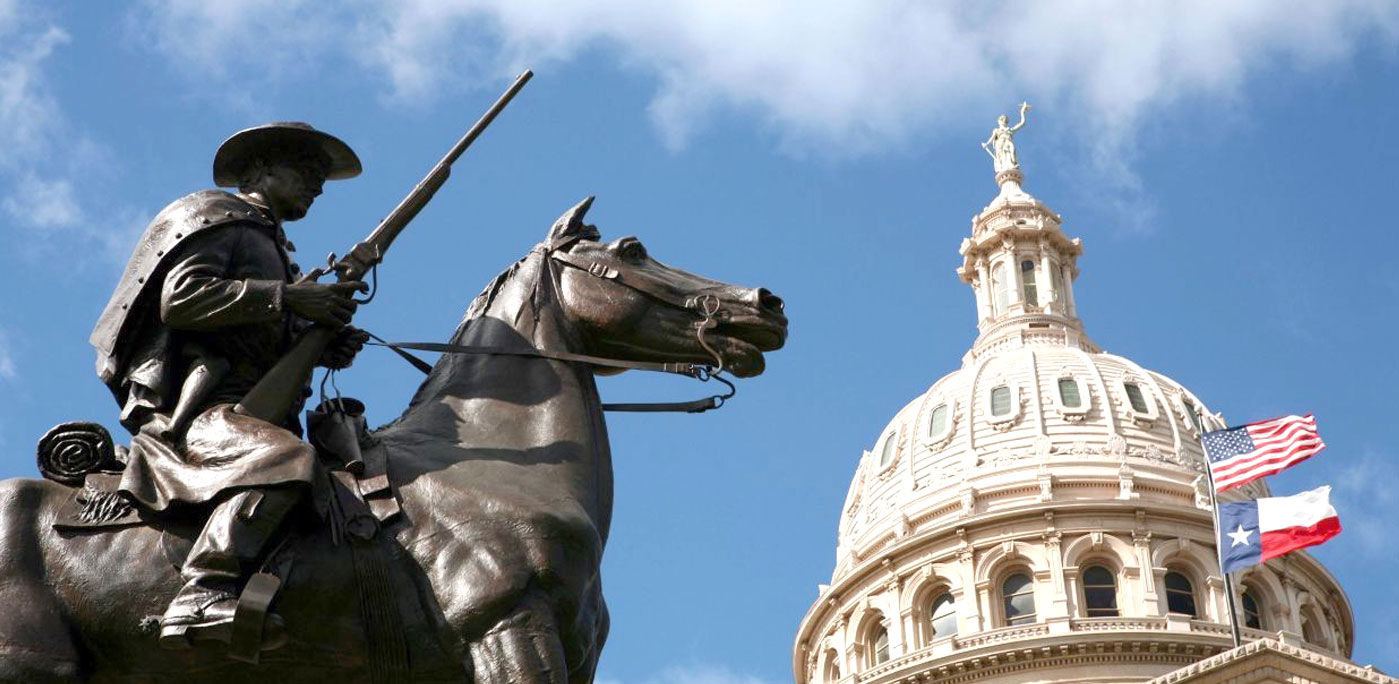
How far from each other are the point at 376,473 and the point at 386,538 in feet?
0.99

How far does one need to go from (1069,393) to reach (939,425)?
477 centimetres

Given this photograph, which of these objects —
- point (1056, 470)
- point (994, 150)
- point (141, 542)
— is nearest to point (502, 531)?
point (141, 542)

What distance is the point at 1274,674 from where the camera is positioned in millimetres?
61688

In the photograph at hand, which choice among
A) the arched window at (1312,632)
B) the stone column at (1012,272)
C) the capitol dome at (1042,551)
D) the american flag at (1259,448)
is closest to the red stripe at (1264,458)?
the american flag at (1259,448)

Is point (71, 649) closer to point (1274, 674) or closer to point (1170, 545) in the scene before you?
point (1274, 674)

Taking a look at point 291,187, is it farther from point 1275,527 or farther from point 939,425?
point 939,425

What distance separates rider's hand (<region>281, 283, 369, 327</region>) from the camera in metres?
10.0

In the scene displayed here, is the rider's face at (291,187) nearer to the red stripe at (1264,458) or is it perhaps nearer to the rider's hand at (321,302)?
the rider's hand at (321,302)

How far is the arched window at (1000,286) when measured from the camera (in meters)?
104

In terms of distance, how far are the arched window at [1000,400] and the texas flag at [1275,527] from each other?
23.9 m

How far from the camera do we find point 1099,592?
84875 millimetres

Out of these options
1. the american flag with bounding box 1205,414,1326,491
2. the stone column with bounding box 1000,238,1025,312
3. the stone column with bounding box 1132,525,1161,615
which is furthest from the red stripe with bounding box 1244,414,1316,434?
the stone column with bounding box 1000,238,1025,312

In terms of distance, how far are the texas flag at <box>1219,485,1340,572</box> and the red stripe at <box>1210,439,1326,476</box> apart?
2249 mm

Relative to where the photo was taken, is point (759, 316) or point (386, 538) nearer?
point (386, 538)
